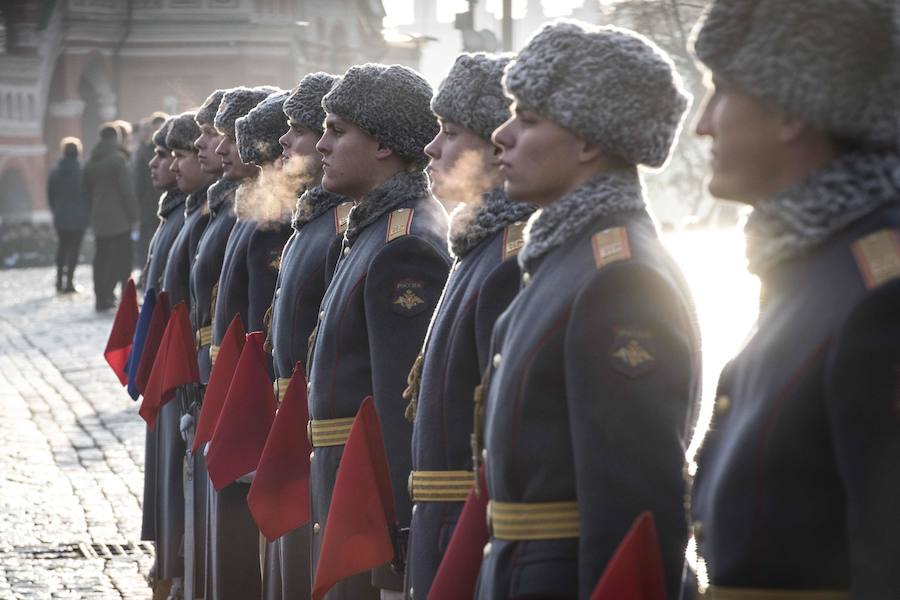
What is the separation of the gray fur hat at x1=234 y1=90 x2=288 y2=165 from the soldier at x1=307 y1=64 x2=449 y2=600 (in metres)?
1.19

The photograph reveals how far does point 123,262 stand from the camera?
69.7ft

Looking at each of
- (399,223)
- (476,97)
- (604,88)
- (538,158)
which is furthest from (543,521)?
(399,223)

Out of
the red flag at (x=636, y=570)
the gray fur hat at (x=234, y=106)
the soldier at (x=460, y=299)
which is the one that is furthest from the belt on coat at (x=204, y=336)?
the red flag at (x=636, y=570)

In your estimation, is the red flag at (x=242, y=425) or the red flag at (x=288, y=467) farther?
the red flag at (x=242, y=425)

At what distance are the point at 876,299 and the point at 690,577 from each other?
0.93 metres

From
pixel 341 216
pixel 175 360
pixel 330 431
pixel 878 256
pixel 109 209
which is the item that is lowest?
pixel 109 209

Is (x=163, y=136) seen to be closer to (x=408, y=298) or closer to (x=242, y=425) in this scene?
(x=242, y=425)

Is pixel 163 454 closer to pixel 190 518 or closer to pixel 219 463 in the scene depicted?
pixel 190 518

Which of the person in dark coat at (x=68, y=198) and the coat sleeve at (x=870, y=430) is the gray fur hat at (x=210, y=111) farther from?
the person in dark coat at (x=68, y=198)

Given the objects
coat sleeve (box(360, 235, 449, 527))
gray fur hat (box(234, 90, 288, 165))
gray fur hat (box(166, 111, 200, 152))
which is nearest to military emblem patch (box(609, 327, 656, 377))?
coat sleeve (box(360, 235, 449, 527))

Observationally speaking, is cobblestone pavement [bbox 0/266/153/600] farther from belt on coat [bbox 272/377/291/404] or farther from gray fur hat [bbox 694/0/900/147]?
gray fur hat [bbox 694/0/900/147]

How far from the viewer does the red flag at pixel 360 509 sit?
14.6ft

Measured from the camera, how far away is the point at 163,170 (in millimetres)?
8695

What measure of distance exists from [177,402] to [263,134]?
1.41m
